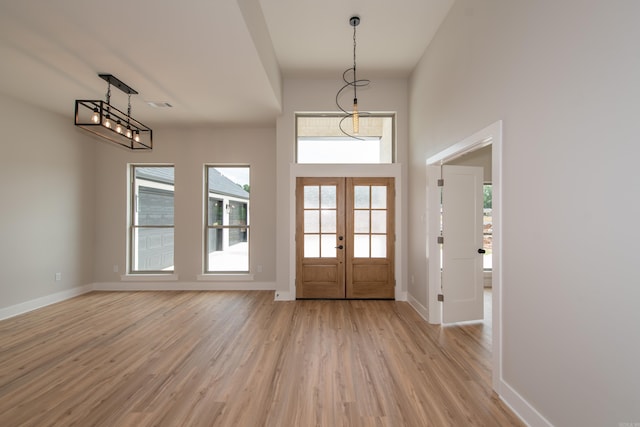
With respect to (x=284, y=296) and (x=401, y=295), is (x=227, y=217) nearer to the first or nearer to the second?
(x=284, y=296)

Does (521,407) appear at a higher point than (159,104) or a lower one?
lower

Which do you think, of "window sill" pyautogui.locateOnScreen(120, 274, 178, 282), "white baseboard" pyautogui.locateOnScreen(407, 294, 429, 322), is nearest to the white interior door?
"white baseboard" pyautogui.locateOnScreen(407, 294, 429, 322)

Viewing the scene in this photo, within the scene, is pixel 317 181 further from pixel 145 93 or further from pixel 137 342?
pixel 137 342

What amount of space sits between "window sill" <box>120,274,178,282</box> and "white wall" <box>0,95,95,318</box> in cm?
68

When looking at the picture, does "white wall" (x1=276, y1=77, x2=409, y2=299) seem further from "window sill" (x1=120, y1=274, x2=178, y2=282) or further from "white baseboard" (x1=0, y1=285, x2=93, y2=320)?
"white baseboard" (x1=0, y1=285, x2=93, y2=320)

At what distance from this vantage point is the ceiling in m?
2.23

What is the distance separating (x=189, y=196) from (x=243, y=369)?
12.2 ft

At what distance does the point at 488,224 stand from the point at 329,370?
5.14 metres

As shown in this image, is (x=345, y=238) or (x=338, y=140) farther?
(x=338, y=140)

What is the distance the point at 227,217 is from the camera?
5.33m

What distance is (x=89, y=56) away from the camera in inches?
110

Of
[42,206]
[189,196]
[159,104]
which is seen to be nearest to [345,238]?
[189,196]

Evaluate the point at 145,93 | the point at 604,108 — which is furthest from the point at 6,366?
the point at 604,108

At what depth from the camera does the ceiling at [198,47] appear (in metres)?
2.23
